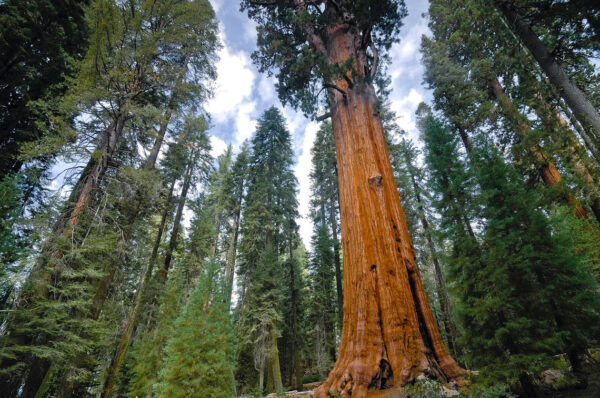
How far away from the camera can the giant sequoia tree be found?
325cm

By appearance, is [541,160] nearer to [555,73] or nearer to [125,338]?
[555,73]

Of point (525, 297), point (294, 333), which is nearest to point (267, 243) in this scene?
point (294, 333)

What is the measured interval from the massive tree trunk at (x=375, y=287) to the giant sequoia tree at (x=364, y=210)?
13 millimetres

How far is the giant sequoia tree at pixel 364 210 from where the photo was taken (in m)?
3.25

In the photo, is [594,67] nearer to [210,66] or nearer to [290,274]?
[210,66]

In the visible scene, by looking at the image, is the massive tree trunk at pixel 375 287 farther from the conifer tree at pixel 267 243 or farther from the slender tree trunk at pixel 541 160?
the conifer tree at pixel 267 243

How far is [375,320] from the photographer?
11.4 ft

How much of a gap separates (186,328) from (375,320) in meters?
5.00

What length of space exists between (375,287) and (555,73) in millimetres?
6460

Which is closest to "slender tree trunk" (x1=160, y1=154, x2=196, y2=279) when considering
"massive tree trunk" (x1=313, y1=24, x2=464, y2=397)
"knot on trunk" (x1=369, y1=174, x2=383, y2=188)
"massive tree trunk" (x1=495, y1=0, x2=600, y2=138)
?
"massive tree trunk" (x1=313, y1=24, x2=464, y2=397)

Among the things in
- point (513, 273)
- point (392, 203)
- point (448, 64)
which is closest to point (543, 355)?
point (513, 273)

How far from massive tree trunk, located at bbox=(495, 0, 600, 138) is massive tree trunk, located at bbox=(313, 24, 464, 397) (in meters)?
4.13

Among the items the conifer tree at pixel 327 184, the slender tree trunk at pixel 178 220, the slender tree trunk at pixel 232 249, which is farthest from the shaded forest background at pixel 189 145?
the conifer tree at pixel 327 184

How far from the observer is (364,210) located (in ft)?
14.0
